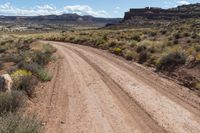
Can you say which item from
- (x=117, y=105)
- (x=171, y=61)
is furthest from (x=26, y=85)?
(x=171, y=61)

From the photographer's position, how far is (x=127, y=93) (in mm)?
14781

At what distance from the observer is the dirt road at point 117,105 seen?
405 inches

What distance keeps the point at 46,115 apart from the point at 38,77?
651 centimetres

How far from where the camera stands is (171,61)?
23.3 meters

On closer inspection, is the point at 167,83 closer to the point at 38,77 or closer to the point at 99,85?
the point at 99,85

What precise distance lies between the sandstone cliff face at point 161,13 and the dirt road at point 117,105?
382 feet

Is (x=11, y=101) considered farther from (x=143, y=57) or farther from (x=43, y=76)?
(x=143, y=57)

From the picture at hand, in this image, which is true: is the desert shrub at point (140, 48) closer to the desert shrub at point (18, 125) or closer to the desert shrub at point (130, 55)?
the desert shrub at point (130, 55)

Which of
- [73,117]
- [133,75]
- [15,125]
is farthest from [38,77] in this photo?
[15,125]

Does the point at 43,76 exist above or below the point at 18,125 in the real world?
below

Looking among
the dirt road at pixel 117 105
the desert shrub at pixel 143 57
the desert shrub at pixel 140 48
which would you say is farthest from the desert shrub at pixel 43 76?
the desert shrub at pixel 140 48

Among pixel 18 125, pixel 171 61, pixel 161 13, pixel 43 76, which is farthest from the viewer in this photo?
pixel 161 13

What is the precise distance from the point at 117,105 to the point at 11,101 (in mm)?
4016

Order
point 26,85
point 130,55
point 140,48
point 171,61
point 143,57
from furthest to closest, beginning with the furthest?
point 140,48 < point 130,55 < point 143,57 < point 171,61 < point 26,85
